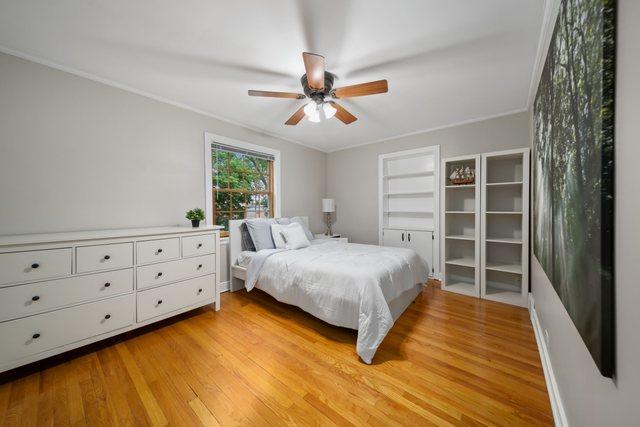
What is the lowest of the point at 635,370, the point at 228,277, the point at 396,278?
the point at 228,277

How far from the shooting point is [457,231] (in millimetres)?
3566

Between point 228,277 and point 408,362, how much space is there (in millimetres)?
Answer: 2544

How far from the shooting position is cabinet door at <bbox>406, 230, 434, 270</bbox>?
3762mm

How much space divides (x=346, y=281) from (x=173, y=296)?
1.76 meters

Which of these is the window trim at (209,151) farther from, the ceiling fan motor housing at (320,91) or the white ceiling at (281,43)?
the ceiling fan motor housing at (320,91)

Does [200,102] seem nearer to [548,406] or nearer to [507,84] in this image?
[507,84]

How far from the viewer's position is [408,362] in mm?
1785

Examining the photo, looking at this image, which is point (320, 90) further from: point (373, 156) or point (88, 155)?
point (373, 156)

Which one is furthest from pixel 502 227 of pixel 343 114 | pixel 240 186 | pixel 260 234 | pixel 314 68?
pixel 240 186

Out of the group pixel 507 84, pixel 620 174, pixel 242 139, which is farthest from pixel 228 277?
pixel 507 84

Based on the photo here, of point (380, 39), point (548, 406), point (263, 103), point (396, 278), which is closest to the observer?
point (548, 406)

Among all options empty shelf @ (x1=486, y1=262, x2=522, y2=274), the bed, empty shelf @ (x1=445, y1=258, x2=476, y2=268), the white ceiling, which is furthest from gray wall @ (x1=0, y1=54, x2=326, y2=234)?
empty shelf @ (x1=486, y1=262, x2=522, y2=274)

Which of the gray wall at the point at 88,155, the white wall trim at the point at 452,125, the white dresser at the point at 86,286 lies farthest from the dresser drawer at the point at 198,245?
the white wall trim at the point at 452,125

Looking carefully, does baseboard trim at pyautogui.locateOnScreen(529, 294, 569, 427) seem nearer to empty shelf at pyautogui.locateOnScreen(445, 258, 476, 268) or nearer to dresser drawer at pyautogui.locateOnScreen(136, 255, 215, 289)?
empty shelf at pyautogui.locateOnScreen(445, 258, 476, 268)
